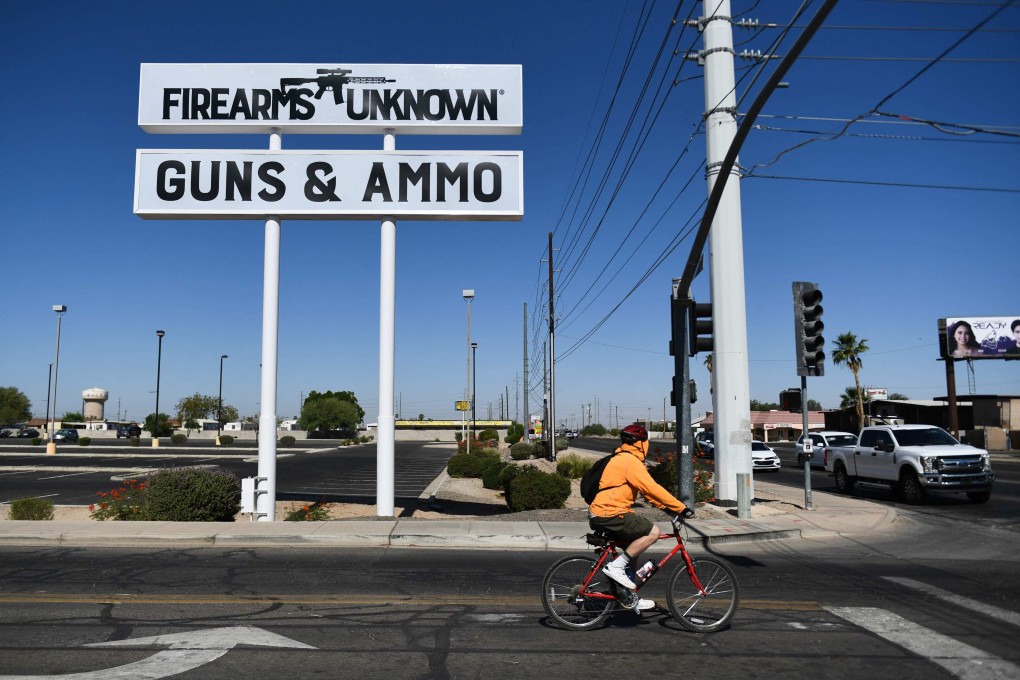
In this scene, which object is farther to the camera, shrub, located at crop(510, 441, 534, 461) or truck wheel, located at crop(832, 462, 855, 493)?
shrub, located at crop(510, 441, 534, 461)

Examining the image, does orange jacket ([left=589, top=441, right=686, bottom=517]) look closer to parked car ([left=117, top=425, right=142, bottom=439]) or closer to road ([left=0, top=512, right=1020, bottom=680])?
road ([left=0, top=512, right=1020, bottom=680])

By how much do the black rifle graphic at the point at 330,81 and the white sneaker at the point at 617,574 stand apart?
1239 centimetres

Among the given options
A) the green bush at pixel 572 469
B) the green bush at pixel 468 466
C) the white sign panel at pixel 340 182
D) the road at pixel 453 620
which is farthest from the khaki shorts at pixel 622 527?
the green bush at pixel 468 466

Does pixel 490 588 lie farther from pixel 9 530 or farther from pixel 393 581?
pixel 9 530

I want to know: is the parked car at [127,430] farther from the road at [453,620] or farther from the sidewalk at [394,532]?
the road at [453,620]

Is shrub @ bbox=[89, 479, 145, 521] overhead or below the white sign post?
below

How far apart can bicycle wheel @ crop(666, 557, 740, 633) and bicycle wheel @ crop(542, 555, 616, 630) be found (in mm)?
592

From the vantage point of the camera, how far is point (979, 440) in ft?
168

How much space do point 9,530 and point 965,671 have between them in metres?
14.0

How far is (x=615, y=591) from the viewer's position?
21.4 feet

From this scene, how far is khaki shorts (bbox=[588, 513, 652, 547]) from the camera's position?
6430 mm

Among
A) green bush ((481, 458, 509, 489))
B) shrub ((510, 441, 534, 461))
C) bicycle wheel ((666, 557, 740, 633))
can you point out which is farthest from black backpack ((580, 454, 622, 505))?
shrub ((510, 441, 534, 461))

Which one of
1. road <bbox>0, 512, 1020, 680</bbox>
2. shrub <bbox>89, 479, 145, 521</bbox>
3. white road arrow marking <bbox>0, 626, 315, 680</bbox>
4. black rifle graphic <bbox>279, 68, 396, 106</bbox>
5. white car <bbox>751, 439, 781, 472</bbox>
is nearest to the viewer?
white road arrow marking <bbox>0, 626, 315, 680</bbox>

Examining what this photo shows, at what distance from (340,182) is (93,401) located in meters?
118
